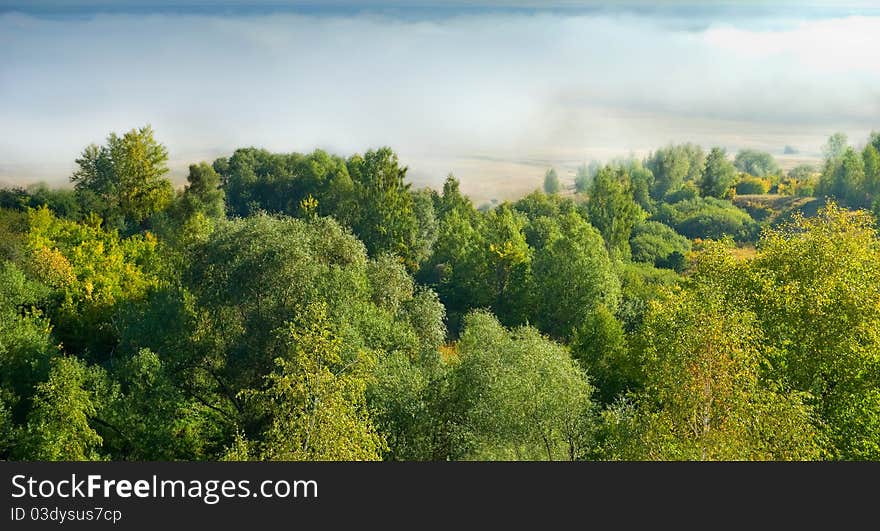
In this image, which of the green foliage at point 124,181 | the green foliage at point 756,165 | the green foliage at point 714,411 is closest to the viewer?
the green foliage at point 714,411

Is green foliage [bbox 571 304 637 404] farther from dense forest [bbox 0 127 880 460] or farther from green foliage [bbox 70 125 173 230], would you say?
green foliage [bbox 70 125 173 230]

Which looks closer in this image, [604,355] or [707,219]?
[604,355]

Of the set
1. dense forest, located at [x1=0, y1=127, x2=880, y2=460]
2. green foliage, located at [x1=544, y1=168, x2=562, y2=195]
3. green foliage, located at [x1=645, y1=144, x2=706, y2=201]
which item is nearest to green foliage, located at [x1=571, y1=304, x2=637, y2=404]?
dense forest, located at [x1=0, y1=127, x2=880, y2=460]

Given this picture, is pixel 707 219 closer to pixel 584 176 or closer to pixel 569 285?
pixel 584 176

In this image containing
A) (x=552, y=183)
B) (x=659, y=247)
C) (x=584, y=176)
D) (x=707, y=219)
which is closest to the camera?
(x=552, y=183)

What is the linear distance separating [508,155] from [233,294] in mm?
21285

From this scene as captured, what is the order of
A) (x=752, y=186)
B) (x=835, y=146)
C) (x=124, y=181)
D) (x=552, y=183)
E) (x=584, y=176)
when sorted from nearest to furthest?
(x=124, y=181) → (x=552, y=183) → (x=584, y=176) → (x=835, y=146) → (x=752, y=186)

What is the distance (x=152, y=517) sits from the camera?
7484 millimetres

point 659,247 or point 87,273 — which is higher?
point 87,273

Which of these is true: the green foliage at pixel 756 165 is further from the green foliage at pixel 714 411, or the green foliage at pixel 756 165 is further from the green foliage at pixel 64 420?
the green foliage at pixel 64 420

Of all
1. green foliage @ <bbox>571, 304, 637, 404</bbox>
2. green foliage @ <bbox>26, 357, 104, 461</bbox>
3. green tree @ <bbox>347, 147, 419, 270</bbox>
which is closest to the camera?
green foliage @ <bbox>26, 357, 104, 461</bbox>

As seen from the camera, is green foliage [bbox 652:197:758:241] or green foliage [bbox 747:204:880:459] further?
green foliage [bbox 652:197:758:241]

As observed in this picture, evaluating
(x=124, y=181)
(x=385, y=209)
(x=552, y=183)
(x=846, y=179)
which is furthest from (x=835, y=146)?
(x=124, y=181)

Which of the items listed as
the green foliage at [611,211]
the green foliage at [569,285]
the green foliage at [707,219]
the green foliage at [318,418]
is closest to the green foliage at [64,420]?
the green foliage at [318,418]
